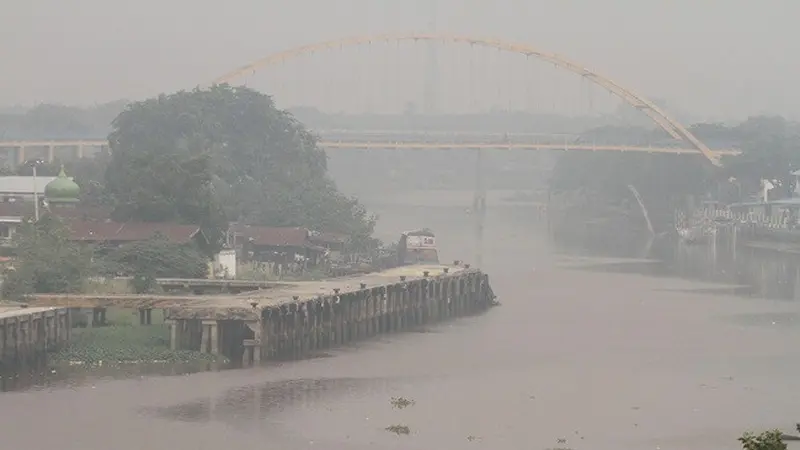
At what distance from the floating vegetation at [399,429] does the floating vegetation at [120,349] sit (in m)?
7.37

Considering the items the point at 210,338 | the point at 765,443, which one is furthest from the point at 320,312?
the point at 765,443

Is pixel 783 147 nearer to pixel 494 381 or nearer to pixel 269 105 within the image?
pixel 269 105

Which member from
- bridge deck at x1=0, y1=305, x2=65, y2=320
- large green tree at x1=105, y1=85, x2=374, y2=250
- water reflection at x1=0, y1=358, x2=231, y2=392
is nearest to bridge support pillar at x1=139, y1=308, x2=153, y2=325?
bridge deck at x1=0, y1=305, x2=65, y2=320

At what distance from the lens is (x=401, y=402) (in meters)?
33.4

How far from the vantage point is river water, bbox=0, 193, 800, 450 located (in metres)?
29.9

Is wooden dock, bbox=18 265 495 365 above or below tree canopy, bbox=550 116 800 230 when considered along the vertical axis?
below

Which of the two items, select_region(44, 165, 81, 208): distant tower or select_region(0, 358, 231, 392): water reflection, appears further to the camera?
select_region(44, 165, 81, 208): distant tower

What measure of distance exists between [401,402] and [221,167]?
3793cm

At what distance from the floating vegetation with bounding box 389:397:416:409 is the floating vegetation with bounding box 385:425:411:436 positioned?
7.34 feet

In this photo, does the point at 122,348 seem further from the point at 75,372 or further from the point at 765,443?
the point at 765,443

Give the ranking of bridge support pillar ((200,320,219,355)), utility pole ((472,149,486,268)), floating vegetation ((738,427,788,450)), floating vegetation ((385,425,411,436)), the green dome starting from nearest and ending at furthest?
floating vegetation ((738,427,788,450)) → floating vegetation ((385,425,411,436)) → bridge support pillar ((200,320,219,355)) → the green dome → utility pole ((472,149,486,268))

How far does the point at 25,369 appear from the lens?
35.2 meters

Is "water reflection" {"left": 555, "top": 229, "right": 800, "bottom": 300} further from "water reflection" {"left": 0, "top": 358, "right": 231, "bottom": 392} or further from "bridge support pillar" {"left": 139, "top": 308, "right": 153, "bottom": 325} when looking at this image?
"water reflection" {"left": 0, "top": 358, "right": 231, "bottom": 392}

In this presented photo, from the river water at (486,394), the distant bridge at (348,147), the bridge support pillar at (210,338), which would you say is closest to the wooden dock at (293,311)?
the bridge support pillar at (210,338)
